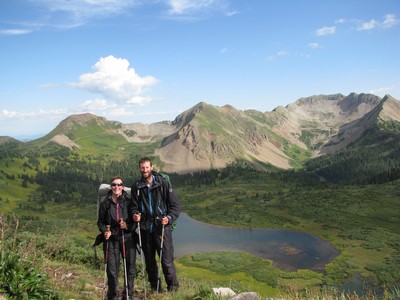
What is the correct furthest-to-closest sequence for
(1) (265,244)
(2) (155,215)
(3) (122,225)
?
(1) (265,244) → (2) (155,215) → (3) (122,225)

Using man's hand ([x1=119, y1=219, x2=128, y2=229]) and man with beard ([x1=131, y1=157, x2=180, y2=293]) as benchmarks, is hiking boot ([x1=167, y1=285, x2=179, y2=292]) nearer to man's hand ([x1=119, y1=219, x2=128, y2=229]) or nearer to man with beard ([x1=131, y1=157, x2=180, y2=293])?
man with beard ([x1=131, y1=157, x2=180, y2=293])

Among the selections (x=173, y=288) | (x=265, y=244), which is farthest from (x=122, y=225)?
(x=265, y=244)

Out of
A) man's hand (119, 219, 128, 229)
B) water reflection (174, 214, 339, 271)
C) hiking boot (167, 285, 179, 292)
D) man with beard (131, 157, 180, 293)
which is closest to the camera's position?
man's hand (119, 219, 128, 229)

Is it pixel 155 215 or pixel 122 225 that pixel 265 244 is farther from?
pixel 122 225

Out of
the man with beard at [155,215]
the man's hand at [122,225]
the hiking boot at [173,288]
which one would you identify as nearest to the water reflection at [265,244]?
the hiking boot at [173,288]

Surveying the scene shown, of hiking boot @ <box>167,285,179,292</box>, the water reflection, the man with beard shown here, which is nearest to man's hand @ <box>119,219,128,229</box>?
the man with beard

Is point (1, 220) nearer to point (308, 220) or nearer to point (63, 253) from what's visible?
point (63, 253)

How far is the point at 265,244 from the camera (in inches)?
3991

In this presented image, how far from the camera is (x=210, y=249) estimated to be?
3883 inches

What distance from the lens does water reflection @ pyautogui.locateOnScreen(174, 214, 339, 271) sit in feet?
279

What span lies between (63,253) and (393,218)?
126m

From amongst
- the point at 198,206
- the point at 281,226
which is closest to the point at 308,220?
the point at 281,226

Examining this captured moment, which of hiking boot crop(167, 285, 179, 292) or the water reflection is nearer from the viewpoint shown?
hiking boot crop(167, 285, 179, 292)

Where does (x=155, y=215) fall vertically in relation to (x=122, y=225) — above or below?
above
